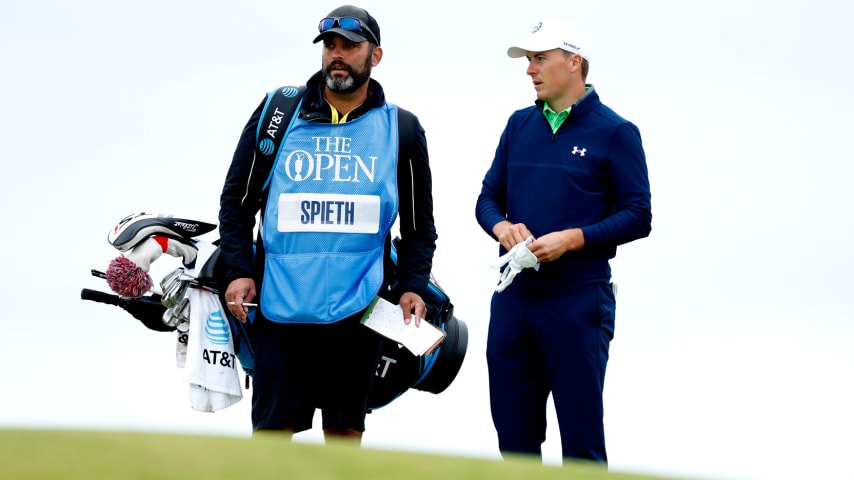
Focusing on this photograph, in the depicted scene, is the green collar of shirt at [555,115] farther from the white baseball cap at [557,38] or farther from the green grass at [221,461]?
the green grass at [221,461]

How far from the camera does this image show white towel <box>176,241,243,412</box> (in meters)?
7.60

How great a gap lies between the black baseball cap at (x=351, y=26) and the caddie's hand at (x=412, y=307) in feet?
4.17

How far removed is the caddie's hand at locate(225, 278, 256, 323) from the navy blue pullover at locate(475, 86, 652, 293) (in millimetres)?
1197

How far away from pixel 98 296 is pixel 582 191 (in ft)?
8.61

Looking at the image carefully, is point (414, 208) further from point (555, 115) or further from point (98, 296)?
point (98, 296)

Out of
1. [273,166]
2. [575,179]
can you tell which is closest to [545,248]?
[575,179]

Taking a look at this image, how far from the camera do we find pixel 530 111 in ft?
25.1

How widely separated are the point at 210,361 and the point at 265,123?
1.25 metres

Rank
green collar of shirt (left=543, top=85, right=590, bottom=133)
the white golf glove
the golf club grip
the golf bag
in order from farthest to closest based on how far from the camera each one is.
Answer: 1. the golf club grip
2. the golf bag
3. green collar of shirt (left=543, top=85, right=590, bottom=133)
4. the white golf glove

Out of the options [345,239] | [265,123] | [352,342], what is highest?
[265,123]

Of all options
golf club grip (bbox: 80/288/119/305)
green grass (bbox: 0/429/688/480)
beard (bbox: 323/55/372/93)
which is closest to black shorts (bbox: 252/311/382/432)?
golf club grip (bbox: 80/288/119/305)

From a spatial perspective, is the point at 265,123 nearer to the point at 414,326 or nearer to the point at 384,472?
the point at 414,326

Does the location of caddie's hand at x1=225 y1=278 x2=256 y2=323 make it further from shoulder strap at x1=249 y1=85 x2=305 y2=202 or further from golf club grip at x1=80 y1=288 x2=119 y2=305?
golf club grip at x1=80 y1=288 x2=119 y2=305

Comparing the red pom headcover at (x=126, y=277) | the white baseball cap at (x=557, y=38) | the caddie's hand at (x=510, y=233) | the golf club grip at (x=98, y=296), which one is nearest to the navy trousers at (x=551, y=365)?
the caddie's hand at (x=510, y=233)
